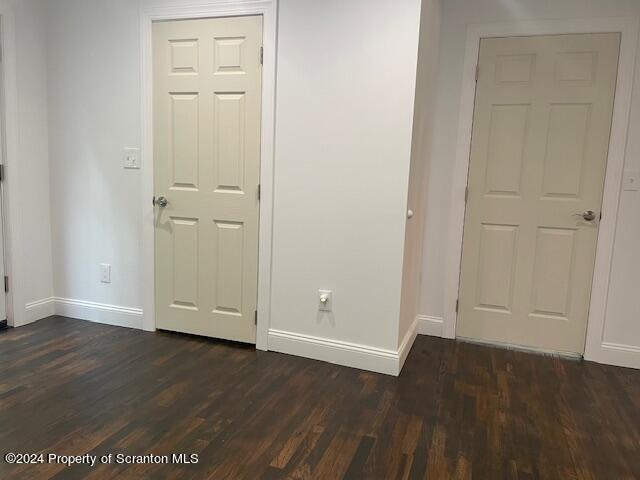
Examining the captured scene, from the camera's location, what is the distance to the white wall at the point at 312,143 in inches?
102

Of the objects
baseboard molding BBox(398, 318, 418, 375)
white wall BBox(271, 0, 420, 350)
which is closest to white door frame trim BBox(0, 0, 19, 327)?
white wall BBox(271, 0, 420, 350)

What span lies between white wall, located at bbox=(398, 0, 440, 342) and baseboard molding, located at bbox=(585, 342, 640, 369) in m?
1.16

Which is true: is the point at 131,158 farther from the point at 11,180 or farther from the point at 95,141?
the point at 11,180

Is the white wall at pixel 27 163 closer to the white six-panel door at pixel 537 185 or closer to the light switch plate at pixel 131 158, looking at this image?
the light switch plate at pixel 131 158

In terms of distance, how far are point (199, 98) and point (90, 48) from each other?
0.91 meters

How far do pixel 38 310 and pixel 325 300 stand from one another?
212 cm

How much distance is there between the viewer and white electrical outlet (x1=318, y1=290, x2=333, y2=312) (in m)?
2.81

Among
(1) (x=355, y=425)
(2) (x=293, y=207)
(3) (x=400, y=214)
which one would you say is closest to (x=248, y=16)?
(2) (x=293, y=207)

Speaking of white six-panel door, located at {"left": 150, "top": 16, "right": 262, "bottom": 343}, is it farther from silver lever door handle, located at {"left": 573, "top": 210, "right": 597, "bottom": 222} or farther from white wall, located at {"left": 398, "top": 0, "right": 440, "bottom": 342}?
silver lever door handle, located at {"left": 573, "top": 210, "right": 597, "bottom": 222}

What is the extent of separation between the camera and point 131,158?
3.16m

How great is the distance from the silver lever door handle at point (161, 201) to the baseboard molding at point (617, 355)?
2.89 metres

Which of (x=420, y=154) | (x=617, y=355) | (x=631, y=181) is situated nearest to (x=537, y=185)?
(x=631, y=181)

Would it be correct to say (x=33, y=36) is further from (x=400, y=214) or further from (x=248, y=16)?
(x=400, y=214)

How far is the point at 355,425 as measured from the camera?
215 centimetres
